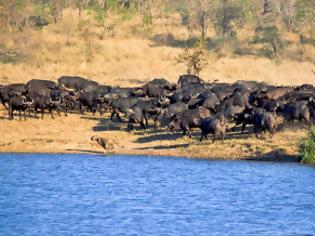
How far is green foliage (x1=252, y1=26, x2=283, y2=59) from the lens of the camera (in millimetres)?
53700

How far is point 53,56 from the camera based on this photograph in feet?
163

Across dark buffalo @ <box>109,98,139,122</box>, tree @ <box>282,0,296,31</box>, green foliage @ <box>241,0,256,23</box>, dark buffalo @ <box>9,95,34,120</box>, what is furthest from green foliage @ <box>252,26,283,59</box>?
dark buffalo @ <box>9,95,34,120</box>


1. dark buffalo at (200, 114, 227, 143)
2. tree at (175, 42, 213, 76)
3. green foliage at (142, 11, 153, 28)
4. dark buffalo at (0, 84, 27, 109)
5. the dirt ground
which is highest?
green foliage at (142, 11, 153, 28)

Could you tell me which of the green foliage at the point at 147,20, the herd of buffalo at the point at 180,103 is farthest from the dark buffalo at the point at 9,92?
the green foliage at the point at 147,20

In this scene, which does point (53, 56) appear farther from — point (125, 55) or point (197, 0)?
point (197, 0)

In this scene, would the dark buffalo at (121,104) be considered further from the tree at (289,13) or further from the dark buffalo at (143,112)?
the tree at (289,13)

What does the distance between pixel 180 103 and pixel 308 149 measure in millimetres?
6751

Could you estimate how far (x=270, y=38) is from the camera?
55188 millimetres

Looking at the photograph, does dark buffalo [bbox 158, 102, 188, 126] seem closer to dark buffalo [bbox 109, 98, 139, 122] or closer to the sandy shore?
the sandy shore

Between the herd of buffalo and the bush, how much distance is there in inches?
85.2

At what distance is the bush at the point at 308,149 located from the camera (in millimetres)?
25812

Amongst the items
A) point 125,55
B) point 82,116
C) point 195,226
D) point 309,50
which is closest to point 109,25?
point 125,55

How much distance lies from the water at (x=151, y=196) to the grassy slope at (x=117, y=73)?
124cm

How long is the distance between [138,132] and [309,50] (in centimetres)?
2567
